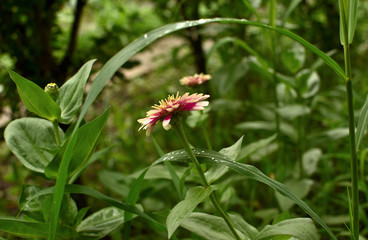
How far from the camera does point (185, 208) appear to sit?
499 millimetres

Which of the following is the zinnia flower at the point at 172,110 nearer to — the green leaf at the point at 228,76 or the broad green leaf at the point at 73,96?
the broad green leaf at the point at 73,96

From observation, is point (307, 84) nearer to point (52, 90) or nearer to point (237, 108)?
point (237, 108)

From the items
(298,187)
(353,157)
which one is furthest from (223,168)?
(298,187)

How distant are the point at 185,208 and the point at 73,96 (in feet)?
0.88

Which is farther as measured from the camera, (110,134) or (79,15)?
(110,134)

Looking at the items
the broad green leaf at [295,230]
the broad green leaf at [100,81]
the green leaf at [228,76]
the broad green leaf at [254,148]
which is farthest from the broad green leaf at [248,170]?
the green leaf at [228,76]

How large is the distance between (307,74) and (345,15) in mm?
420

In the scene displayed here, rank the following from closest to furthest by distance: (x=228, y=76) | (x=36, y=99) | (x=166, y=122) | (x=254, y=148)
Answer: (x=166, y=122) → (x=36, y=99) → (x=254, y=148) → (x=228, y=76)

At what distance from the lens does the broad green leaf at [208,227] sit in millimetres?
545

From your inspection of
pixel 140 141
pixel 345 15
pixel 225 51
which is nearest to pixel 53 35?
pixel 140 141

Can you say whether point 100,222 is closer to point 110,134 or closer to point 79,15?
point 79,15

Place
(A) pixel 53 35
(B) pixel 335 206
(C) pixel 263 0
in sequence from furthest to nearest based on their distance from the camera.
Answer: (C) pixel 263 0, (A) pixel 53 35, (B) pixel 335 206

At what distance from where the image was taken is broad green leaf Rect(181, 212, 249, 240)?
1.79 ft

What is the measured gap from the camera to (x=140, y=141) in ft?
4.82
